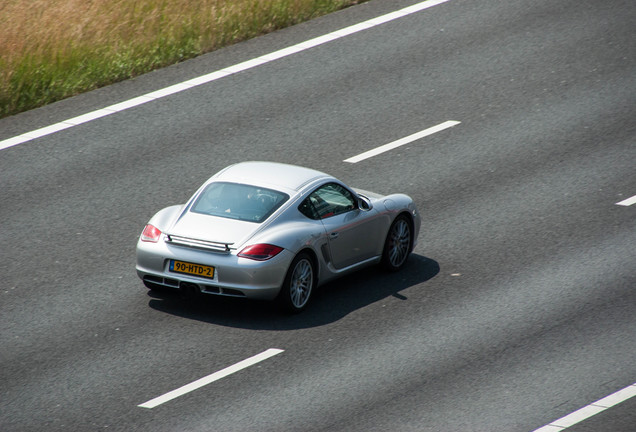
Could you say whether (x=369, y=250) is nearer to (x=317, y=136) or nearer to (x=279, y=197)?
(x=279, y=197)

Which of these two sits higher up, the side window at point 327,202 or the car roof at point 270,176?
the car roof at point 270,176

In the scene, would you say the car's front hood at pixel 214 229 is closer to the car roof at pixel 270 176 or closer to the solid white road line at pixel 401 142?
the car roof at pixel 270 176

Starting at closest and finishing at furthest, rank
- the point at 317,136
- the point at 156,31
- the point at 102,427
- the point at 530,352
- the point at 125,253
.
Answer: the point at 102,427, the point at 530,352, the point at 125,253, the point at 317,136, the point at 156,31

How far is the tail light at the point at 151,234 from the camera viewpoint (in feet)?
40.2

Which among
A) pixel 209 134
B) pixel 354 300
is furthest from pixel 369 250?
pixel 209 134

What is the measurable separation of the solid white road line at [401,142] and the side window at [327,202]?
3.40 metres

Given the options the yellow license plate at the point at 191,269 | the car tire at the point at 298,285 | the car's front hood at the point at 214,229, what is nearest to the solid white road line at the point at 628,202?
the car tire at the point at 298,285

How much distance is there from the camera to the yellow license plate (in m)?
11.9

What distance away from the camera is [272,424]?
32.7 feet

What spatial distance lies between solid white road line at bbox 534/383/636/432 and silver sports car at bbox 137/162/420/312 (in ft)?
10.9

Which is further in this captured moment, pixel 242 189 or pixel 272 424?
pixel 242 189

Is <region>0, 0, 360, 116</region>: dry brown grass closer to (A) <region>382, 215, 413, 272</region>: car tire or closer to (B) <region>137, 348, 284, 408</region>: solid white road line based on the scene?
(A) <region>382, 215, 413, 272</region>: car tire

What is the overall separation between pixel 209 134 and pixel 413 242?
468 cm

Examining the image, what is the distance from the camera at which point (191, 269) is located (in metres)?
12.0
